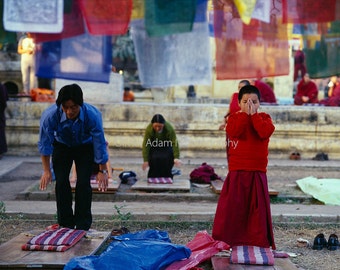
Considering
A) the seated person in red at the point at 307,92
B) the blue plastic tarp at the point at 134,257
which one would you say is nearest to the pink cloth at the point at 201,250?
the blue plastic tarp at the point at 134,257

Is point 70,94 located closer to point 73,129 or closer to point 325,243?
point 73,129

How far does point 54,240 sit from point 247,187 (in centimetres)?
174

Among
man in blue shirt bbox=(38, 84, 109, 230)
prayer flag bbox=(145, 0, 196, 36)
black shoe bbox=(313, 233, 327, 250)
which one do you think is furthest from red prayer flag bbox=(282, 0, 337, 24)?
man in blue shirt bbox=(38, 84, 109, 230)

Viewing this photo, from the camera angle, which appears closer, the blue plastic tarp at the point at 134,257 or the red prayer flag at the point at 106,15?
the blue plastic tarp at the point at 134,257

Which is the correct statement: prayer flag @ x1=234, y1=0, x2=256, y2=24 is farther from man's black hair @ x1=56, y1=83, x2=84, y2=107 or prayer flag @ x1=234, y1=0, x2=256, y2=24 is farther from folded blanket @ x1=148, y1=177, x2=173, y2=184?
man's black hair @ x1=56, y1=83, x2=84, y2=107

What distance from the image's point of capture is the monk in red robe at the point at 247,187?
6023mm

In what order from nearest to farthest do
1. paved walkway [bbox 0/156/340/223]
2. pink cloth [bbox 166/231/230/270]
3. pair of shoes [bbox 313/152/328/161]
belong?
pink cloth [bbox 166/231/230/270], paved walkway [bbox 0/156/340/223], pair of shoes [bbox 313/152/328/161]

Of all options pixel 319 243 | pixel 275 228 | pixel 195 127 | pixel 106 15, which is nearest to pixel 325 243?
pixel 319 243

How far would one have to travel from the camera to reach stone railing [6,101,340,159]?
44.0 feet

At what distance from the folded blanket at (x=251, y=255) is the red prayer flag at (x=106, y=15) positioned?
3.48 m

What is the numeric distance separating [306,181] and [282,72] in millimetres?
1988

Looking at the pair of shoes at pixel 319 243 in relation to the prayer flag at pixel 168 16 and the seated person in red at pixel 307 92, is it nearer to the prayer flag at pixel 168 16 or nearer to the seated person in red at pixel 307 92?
the prayer flag at pixel 168 16

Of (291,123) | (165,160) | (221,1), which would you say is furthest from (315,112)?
(221,1)

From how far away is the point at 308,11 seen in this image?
843 centimetres
